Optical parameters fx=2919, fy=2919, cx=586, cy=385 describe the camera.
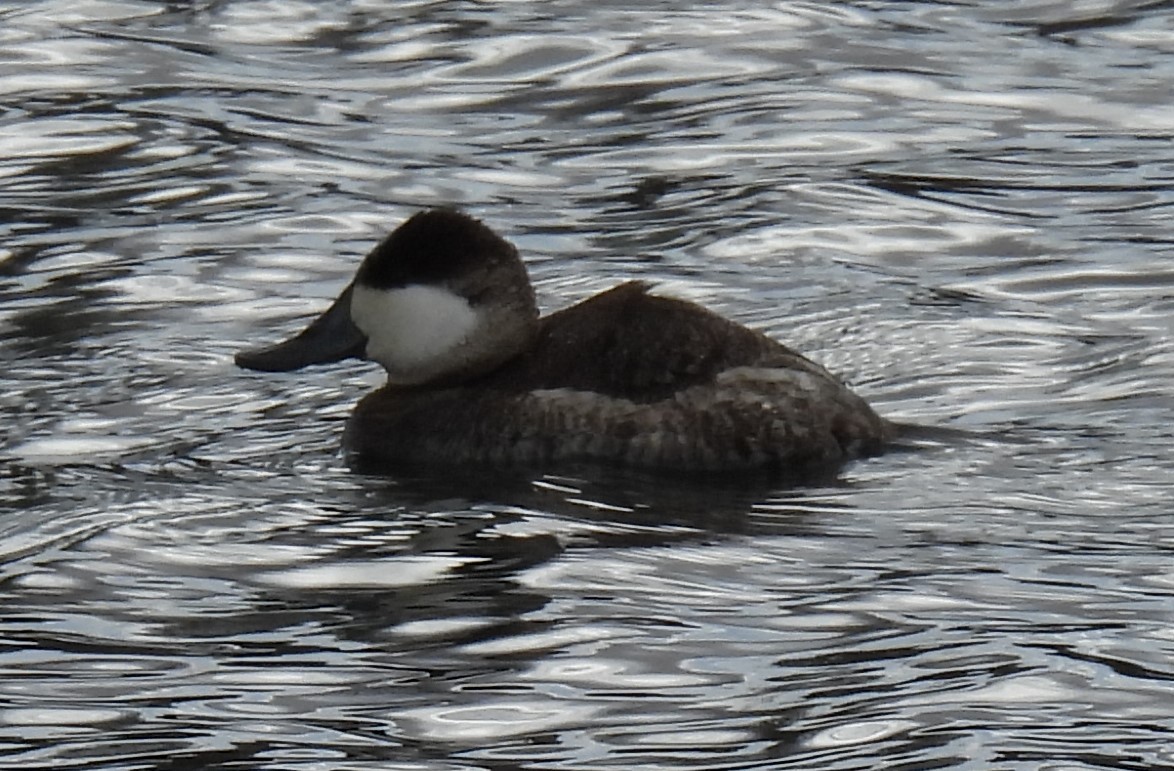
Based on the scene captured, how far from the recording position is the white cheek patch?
24.0 ft

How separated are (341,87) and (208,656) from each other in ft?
21.5

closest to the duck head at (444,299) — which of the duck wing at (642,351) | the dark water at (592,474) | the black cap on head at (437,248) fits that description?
the black cap on head at (437,248)

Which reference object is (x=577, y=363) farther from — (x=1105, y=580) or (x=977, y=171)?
(x=977, y=171)

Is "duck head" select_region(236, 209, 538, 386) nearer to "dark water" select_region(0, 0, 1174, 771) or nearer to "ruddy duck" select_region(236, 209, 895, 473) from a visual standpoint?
"ruddy duck" select_region(236, 209, 895, 473)

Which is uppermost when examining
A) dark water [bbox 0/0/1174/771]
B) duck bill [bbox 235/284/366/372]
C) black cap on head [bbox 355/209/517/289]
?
black cap on head [bbox 355/209/517/289]

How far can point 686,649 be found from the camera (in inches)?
213

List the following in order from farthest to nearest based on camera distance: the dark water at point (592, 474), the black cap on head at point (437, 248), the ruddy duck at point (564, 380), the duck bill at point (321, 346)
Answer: the duck bill at point (321, 346) < the black cap on head at point (437, 248) < the ruddy duck at point (564, 380) < the dark water at point (592, 474)

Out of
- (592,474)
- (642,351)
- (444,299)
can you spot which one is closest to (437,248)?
(444,299)

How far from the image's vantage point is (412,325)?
24.2 ft

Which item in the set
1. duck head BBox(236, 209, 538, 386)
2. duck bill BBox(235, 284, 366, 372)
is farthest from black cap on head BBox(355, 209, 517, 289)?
duck bill BBox(235, 284, 366, 372)

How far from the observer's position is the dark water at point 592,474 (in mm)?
5102

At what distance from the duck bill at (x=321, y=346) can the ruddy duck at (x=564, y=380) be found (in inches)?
3.3

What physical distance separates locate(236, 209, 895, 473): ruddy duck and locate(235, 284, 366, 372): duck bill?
0.27 ft

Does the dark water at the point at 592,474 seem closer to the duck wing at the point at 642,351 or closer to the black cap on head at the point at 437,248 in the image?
the duck wing at the point at 642,351
